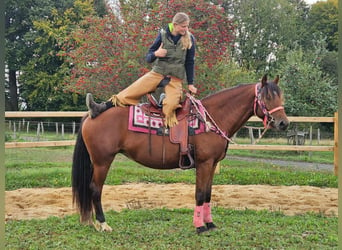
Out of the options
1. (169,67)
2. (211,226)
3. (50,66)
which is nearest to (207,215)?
(211,226)

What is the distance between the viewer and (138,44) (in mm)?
9523

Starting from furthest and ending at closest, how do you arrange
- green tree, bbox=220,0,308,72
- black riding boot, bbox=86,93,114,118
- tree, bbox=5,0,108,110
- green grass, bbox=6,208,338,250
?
green tree, bbox=220,0,308,72 < tree, bbox=5,0,108,110 < black riding boot, bbox=86,93,114,118 < green grass, bbox=6,208,338,250

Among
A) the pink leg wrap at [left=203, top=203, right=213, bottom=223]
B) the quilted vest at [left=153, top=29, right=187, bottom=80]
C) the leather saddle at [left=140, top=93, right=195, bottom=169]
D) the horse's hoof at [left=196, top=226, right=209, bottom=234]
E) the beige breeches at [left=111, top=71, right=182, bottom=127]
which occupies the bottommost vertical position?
the horse's hoof at [left=196, top=226, right=209, bottom=234]

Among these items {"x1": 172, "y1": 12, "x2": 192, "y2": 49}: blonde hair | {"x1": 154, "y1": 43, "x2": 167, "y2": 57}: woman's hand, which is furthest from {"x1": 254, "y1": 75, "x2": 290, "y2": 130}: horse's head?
{"x1": 154, "y1": 43, "x2": 167, "y2": 57}: woman's hand

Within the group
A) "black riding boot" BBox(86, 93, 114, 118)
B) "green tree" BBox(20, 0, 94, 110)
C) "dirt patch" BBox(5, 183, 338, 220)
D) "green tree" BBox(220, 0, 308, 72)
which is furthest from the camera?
"green tree" BBox(220, 0, 308, 72)

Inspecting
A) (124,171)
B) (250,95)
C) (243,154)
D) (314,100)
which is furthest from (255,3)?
(250,95)

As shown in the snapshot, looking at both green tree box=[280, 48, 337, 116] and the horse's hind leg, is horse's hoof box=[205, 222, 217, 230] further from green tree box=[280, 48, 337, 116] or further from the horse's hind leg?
green tree box=[280, 48, 337, 116]

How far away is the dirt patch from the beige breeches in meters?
1.88

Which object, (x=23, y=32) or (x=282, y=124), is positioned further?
(x=23, y=32)

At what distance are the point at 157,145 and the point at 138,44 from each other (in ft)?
A: 19.8

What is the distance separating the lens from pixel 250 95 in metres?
4.21

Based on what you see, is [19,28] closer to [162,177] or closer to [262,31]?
[262,31]

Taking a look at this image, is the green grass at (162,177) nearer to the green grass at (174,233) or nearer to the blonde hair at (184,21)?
the green grass at (174,233)

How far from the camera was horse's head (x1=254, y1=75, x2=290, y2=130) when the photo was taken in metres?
3.92
